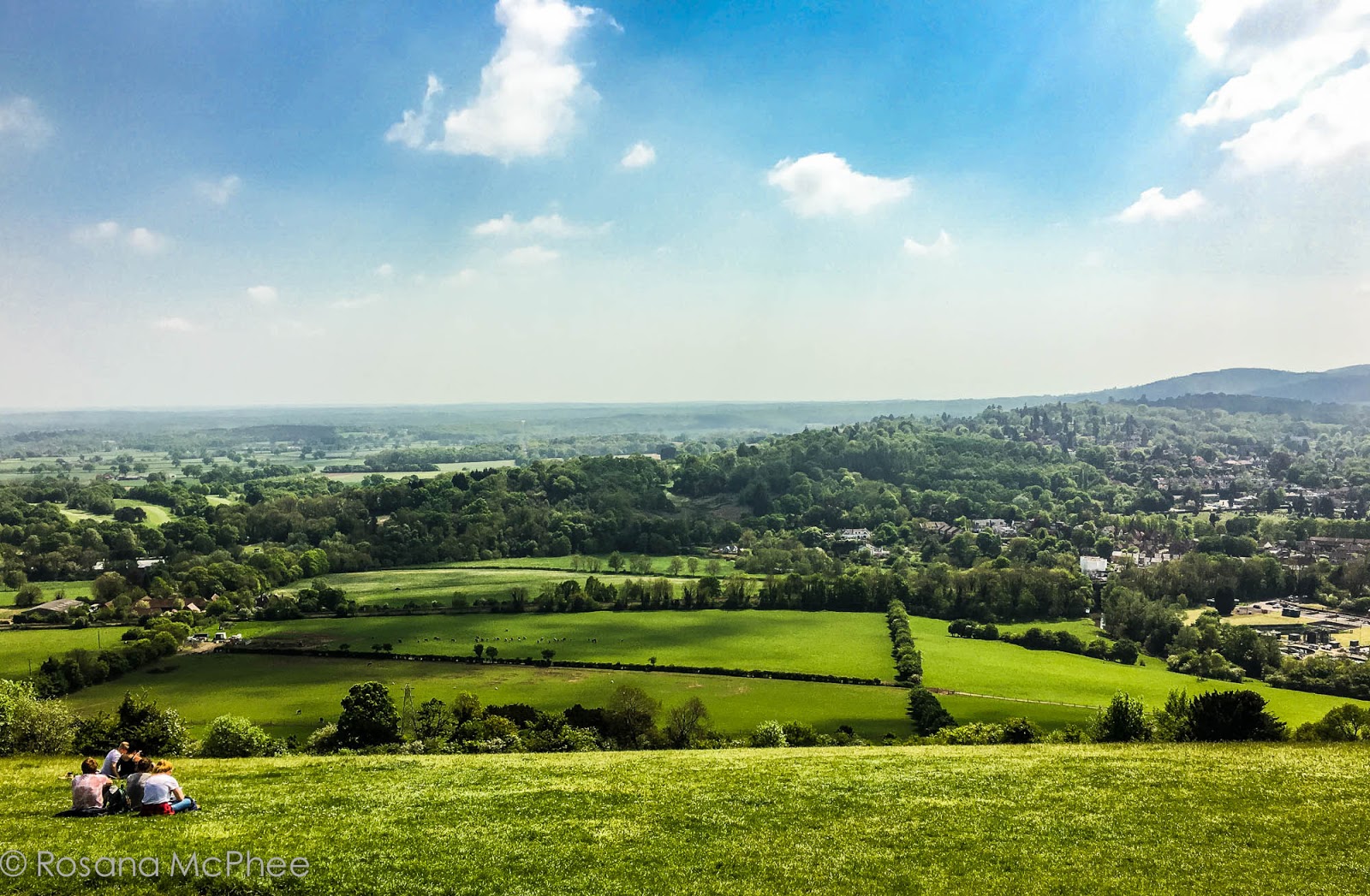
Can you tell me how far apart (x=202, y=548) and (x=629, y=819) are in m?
142

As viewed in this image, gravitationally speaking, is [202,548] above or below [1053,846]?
below

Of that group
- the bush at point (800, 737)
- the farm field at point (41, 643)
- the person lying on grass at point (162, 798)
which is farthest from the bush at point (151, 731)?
the farm field at point (41, 643)

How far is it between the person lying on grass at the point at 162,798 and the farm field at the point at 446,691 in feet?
130

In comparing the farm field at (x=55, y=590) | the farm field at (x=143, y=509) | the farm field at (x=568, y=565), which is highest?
the farm field at (x=143, y=509)

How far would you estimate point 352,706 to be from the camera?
43.7m

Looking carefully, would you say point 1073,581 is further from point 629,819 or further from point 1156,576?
point 629,819

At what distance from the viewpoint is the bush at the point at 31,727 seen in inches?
1128

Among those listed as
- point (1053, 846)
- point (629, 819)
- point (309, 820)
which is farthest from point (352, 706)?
A: point (1053, 846)

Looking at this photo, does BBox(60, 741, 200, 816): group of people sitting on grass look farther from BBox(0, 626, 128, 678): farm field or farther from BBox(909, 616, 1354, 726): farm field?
BBox(0, 626, 128, 678): farm field

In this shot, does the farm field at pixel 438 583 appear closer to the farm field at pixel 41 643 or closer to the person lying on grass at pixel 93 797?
the farm field at pixel 41 643

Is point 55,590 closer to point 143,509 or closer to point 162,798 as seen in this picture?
point 143,509

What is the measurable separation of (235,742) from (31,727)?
417 inches

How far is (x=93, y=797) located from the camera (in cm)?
1636

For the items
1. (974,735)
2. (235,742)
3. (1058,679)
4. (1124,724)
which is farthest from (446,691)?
(1058,679)
